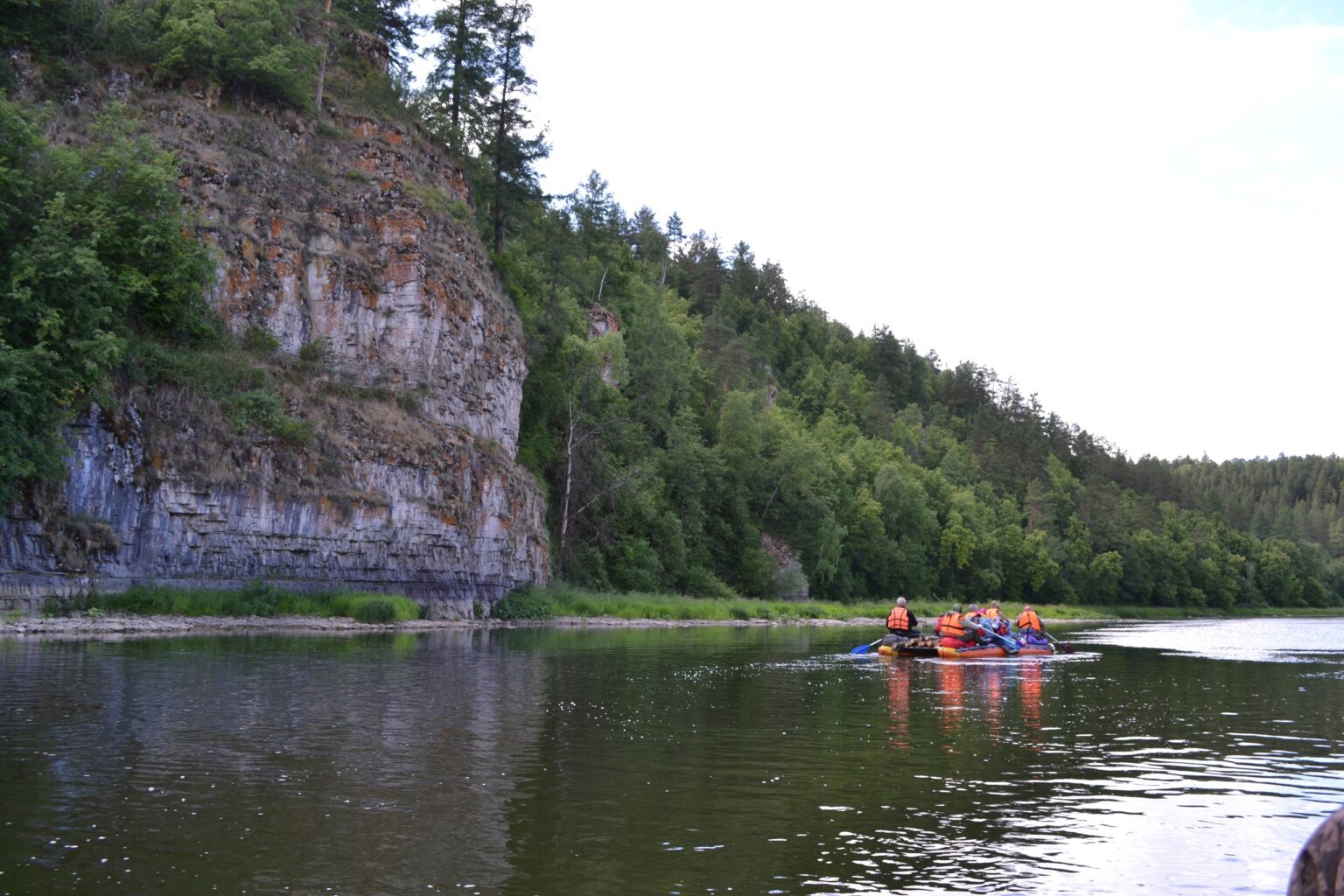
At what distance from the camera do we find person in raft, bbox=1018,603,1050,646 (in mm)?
41656

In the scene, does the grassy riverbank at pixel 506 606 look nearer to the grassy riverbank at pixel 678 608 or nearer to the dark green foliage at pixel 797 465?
the grassy riverbank at pixel 678 608

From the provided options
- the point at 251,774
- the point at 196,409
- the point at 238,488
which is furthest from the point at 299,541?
the point at 251,774

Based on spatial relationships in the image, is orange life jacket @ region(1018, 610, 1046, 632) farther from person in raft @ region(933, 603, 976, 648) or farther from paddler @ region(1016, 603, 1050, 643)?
person in raft @ region(933, 603, 976, 648)

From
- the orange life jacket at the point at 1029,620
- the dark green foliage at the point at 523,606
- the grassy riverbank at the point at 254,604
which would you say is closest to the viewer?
the grassy riverbank at the point at 254,604

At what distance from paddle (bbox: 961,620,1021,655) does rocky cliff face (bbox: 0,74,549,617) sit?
2263 centimetres

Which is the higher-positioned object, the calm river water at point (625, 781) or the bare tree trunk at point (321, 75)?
the bare tree trunk at point (321, 75)

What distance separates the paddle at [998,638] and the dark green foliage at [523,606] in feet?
71.2

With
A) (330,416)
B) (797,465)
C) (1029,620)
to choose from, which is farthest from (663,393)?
(1029,620)

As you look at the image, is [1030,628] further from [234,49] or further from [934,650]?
[234,49]

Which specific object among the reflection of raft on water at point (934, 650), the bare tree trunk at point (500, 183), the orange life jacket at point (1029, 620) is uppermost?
the bare tree trunk at point (500, 183)

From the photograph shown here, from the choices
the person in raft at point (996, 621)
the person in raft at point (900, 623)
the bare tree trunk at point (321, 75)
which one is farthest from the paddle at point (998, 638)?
the bare tree trunk at point (321, 75)

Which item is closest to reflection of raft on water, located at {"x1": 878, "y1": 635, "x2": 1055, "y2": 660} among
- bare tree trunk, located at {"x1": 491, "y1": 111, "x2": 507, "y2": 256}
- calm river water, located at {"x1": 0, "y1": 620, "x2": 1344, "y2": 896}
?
calm river water, located at {"x1": 0, "y1": 620, "x2": 1344, "y2": 896}

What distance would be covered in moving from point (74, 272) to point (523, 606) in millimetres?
25042

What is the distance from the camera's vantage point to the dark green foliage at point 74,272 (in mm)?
34375
